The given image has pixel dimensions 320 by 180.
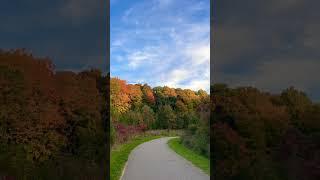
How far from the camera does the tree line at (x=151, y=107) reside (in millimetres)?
26469

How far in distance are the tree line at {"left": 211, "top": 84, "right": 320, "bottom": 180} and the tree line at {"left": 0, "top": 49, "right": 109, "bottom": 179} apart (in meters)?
3.34

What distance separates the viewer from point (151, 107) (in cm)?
3203

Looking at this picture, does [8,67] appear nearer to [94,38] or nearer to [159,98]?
[94,38]

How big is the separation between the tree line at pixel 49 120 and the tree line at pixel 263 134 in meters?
3.34

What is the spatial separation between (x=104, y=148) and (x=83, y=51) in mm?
2859

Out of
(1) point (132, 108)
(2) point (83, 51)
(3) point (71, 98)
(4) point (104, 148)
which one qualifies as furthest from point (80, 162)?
(1) point (132, 108)

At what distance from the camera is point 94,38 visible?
14391 millimetres

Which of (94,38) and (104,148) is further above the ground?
(94,38)

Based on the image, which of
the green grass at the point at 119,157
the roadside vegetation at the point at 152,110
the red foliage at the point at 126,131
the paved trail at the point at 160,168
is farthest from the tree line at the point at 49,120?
the red foliage at the point at 126,131

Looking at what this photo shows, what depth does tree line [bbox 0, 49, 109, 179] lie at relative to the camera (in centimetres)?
1274

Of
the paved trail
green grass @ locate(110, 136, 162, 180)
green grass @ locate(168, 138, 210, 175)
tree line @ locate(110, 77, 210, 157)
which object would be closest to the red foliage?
tree line @ locate(110, 77, 210, 157)

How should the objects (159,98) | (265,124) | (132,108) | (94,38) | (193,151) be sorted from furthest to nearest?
1. (159,98)
2. (132,108)
3. (193,151)
4. (94,38)
5. (265,124)

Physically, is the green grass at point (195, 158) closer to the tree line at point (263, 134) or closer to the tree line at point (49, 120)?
the tree line at point (263, 134)

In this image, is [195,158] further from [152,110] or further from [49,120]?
[152,110]
